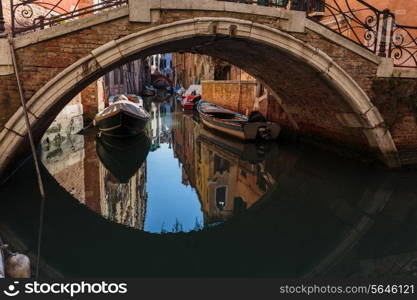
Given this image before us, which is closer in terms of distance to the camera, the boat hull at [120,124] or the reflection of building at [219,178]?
the reflection of building at [219,178]

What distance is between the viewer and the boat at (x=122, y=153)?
660cm

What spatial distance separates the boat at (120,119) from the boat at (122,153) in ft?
1.02

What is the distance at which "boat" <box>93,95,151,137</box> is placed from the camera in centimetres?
856

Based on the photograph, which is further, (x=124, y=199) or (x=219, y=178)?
(x=219, y=178)

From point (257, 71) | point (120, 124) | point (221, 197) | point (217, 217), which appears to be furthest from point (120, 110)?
point (217, 217)

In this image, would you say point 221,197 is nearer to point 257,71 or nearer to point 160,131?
point 257,71

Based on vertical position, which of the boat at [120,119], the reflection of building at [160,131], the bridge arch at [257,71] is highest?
the bridge arch at [257,71]

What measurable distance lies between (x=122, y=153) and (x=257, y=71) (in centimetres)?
379

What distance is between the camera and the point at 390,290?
2555 millimetres

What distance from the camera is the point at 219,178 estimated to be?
6.17 meters

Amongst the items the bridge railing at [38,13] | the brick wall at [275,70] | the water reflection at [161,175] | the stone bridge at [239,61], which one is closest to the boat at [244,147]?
the water reflection at [161,175]

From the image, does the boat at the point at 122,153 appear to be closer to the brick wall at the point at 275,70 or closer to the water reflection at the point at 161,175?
the water reflection at the point at 161,175

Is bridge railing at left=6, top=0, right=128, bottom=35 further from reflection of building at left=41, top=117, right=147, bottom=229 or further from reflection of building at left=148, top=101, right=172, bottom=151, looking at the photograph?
reflection of building at left=148, top=101, right=172, bottom=151

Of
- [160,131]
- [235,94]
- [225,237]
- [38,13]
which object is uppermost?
[38,13]
